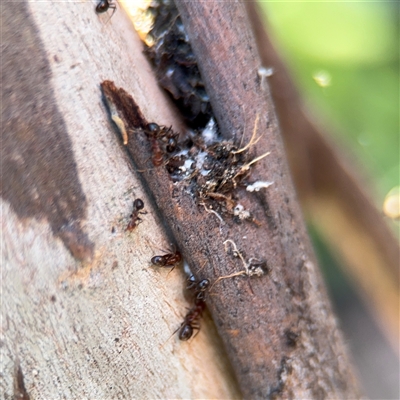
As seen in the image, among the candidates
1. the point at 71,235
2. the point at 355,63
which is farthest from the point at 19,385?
the point at 355,63

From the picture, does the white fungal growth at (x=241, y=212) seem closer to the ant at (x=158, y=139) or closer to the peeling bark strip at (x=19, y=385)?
the ant at (x=158, y=139)

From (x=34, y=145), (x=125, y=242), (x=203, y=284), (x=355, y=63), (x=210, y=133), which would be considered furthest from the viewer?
(x=355, y=63)

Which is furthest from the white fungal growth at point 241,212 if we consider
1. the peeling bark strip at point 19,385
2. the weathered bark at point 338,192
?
the weathered bark at point 338,192

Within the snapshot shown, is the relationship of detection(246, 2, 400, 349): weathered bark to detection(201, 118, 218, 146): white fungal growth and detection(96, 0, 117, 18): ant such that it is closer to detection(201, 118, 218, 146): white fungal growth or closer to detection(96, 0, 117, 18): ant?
detection(201, 118, 218, 146): white fungal growth

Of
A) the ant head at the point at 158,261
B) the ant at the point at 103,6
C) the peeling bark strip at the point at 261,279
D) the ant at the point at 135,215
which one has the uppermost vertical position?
the ant at the point at 103,6

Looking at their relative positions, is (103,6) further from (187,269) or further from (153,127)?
(187,269)

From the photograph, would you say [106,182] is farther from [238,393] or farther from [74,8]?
[238,393]
